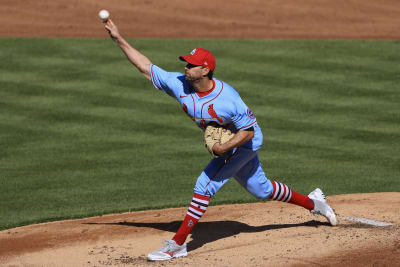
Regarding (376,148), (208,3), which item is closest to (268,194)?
(376,148)

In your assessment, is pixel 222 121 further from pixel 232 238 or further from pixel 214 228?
pixel 214 228

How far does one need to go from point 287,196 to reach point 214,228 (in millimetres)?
999

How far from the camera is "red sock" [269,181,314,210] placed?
23.8ft

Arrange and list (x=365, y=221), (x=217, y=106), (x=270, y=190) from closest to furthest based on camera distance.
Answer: (x=217, y=106) < (x=270, y=190) < (x=365, y=221)

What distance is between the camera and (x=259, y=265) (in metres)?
6.22

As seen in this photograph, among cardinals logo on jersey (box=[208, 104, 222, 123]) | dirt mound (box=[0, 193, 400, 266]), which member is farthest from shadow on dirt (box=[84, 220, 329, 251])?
cardinals logo on jersey (box=[208, 104, 222, 123])

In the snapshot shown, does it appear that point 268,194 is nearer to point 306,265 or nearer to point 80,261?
point 306,265

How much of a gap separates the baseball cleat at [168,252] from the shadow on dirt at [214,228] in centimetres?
43

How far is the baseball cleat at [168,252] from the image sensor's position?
6.52 metres

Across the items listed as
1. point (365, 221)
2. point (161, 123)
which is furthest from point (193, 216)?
point (161, 123)

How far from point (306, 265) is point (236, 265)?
0.63m

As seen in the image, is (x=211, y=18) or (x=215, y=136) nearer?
(x=215, y=136)

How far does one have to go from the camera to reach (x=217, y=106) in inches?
256

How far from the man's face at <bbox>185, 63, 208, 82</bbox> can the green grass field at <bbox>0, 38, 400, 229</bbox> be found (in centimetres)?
281
